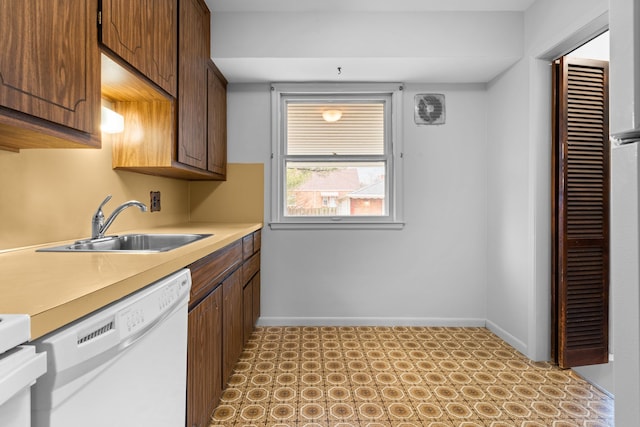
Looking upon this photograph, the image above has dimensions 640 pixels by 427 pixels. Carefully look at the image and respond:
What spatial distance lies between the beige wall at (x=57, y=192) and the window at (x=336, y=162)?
1.26m

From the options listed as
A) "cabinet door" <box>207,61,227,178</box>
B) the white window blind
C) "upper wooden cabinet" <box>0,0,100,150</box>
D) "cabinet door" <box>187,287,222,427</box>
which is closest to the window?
→ the white window blind

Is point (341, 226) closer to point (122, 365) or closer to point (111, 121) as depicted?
point (111, 121)

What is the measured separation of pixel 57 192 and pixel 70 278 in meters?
0.99

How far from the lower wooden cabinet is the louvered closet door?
2.08 meters

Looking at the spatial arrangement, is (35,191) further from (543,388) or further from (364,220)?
(543,388)

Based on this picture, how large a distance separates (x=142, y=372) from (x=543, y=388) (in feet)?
7.16

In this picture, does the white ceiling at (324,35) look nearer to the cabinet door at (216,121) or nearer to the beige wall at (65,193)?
the cabinet door at (216,121)

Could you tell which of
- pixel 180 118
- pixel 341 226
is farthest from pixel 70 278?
pixel 341 226

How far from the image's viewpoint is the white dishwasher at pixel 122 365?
0.62m

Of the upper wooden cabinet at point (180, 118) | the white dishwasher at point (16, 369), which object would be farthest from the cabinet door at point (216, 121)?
the white dishwasher at point (16, 369)

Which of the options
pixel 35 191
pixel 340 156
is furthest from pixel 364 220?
pixel 35 191

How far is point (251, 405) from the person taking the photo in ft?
6.12

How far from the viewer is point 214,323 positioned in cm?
168

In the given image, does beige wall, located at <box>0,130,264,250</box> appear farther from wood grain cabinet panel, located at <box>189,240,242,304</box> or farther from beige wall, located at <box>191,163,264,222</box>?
wood grain cabinet panel, located at <box>189,240,242,304</box>
